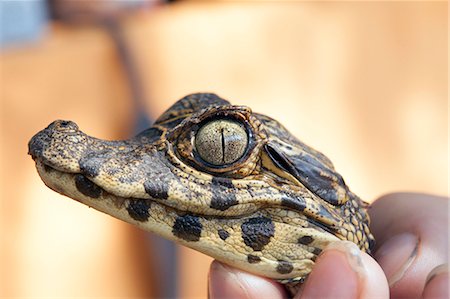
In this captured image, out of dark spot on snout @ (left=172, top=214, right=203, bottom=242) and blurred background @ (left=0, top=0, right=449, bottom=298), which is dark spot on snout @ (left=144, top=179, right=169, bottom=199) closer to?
dark spot on snout @ (left=172, top=214, right=203, bottom=242)

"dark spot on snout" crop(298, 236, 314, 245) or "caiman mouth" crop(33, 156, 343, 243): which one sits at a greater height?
"caiman mouth" crop(33, 156, 343, 243)

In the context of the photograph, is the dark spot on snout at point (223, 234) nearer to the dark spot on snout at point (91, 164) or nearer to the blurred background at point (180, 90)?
the dark spot on snout at point (91, 164)

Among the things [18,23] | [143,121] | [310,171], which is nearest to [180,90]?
[143,121]

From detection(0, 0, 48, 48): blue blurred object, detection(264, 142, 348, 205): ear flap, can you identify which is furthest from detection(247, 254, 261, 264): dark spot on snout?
detection(0, 0, 48, 48): blue blurred object

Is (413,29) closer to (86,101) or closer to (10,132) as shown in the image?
(86,101)

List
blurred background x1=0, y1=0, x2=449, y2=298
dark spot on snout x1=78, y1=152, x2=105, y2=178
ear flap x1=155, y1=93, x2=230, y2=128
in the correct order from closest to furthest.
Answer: dark spot on snout x1=78, y1=152, x2=105, y2=178
ear flap x1=155, y1=93, x2=230, y2=128
blurred background x1=0, y1=0, x2=449, y2=298

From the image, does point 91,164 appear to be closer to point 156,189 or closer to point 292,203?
point 156,189

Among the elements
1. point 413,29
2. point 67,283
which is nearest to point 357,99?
A: point 413,29
